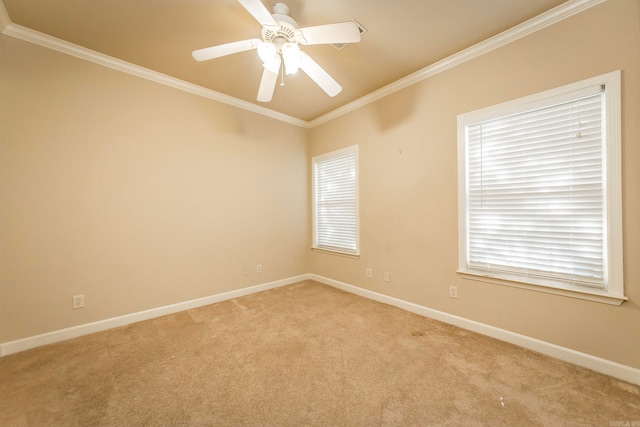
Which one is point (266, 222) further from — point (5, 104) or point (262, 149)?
point (5, 104)

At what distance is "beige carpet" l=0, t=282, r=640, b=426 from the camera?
1.39 m

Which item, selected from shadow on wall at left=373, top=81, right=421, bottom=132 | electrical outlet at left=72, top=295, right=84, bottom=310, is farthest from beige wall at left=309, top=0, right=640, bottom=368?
electrical outlet at left=72, top=295, right=84, bottom=310

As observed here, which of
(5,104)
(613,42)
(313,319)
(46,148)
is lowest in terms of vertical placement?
(313,319)

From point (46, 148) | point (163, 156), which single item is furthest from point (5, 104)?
point (163, 156)

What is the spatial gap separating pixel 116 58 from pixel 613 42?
424cm

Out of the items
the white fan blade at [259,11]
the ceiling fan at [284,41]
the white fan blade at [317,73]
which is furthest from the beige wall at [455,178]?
the white fan blade at [259,11]

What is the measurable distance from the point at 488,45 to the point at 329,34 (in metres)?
1.64

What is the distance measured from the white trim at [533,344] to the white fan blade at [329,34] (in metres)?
2.66

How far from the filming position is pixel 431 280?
2.65 m

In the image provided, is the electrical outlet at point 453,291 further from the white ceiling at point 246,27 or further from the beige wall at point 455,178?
the white ceiling at point 246,27

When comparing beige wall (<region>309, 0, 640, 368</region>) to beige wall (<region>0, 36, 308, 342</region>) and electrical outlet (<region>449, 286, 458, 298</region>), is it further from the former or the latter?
beige wall (<region>0, 36, 308, 342</region>)

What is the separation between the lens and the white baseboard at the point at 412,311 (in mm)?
1714

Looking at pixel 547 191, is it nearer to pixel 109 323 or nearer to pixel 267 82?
pixel 267 82

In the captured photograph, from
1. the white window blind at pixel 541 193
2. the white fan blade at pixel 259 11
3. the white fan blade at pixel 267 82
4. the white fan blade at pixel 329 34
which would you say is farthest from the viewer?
the white fan blade at pixel 267 82
